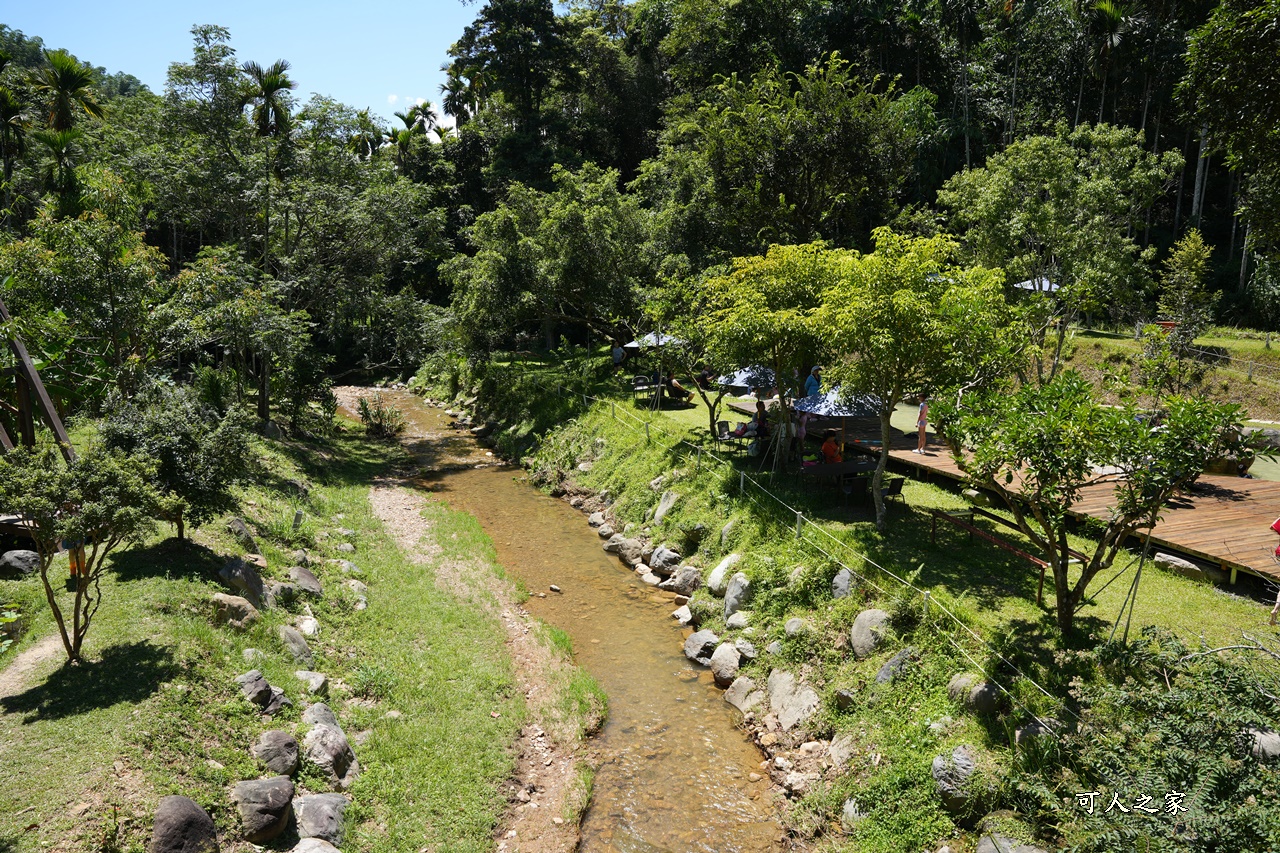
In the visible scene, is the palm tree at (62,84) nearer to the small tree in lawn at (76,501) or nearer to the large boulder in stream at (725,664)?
the small tree in lawn at (76,501)

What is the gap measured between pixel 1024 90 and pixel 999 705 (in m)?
43.8

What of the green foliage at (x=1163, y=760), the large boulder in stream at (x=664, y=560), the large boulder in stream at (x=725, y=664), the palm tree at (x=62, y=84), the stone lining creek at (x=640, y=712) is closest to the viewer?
the green foliage at (x=1163, y=760)

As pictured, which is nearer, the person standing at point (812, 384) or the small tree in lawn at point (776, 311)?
the small tree in lawn at point (776, 311)

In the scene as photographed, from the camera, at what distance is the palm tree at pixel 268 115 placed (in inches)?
986

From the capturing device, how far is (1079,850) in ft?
21.7

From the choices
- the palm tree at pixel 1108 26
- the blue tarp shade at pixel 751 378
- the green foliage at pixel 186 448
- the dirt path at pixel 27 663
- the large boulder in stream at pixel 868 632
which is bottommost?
the large boulder in stream at pixel 868 632

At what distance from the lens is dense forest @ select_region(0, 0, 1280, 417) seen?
16.7 meters

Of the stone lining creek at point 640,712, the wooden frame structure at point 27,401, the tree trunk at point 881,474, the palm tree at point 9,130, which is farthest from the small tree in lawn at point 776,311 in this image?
the palm tree at point 9,130

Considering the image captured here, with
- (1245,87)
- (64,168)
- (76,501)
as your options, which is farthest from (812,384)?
(64,168)

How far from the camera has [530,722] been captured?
37.1 feet

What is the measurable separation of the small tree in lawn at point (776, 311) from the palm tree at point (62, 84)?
29.2m

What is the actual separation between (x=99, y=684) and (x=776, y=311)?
13.5 meters

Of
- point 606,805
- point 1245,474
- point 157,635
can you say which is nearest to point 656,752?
point 606,805

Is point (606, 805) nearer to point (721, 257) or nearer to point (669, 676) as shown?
point (669, 676)
